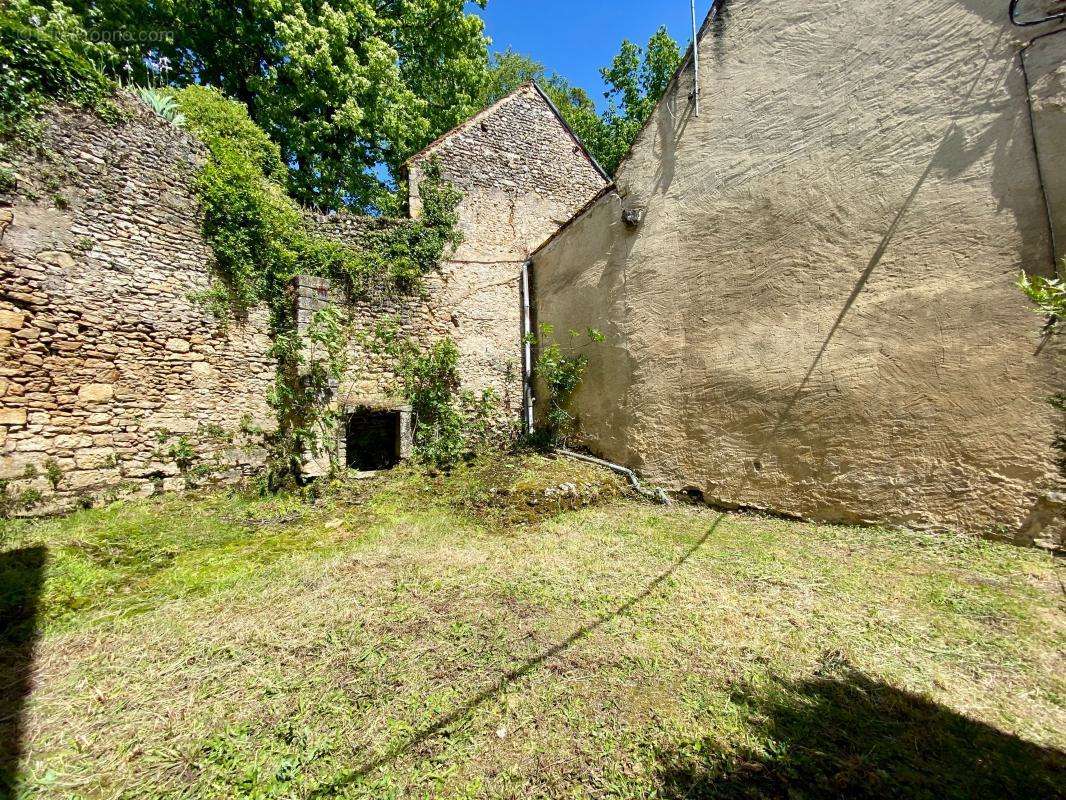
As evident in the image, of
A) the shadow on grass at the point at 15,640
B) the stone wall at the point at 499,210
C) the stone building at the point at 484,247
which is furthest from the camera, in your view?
the stone wall at the point at 499,210

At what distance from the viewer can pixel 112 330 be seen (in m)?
5.12

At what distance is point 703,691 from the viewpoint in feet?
6.97

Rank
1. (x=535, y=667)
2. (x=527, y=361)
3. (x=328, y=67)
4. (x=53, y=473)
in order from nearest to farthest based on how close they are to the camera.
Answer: (x=535, y=667)
(x=53, y=473)
(x=527, y=361)
(x=328, y=67)

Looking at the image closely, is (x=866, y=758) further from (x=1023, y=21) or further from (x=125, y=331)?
(x=125, y=331)

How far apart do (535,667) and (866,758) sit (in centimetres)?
160

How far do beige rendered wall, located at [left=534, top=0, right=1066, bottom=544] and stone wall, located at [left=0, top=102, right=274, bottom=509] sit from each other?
20.8 ft

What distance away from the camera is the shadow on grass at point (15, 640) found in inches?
71.6

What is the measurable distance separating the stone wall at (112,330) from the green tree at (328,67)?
399cm

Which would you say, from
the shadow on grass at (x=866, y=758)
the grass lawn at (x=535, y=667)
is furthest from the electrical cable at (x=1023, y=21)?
the shadow on grass at (x=866, y=758)

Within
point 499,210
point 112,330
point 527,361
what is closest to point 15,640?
point 112,330

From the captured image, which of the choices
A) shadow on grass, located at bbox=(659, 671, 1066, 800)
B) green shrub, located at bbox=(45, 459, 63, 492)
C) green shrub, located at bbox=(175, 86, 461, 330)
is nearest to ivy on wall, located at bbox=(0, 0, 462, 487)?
green shrub, located at bbox=(175, 86, 461, 330)

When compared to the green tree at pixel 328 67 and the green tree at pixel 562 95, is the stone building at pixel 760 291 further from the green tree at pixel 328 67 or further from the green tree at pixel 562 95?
the green tree at pixel 562 95

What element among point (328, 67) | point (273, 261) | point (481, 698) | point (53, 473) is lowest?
point (481, 698)

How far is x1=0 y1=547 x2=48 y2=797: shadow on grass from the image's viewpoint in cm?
182
